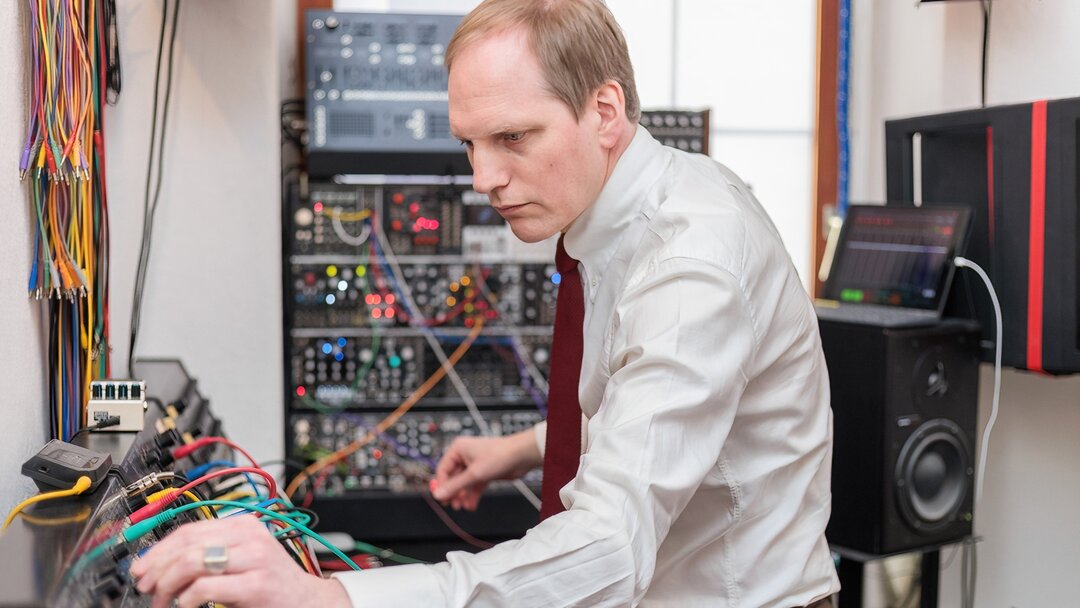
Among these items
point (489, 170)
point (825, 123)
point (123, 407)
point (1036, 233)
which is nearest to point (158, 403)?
point (123, 407)

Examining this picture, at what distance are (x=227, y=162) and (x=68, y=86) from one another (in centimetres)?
122

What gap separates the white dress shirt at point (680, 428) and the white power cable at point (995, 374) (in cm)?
101

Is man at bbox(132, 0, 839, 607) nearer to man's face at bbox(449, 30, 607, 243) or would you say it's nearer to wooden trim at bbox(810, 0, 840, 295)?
man's face at bbox(449, 30, 607, 243)

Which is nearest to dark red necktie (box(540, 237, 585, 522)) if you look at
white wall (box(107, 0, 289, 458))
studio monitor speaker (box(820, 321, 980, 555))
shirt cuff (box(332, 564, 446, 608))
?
shirt cuff (box(332, 564, 446, 608))

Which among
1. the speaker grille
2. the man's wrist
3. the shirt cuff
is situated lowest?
the man's wrist

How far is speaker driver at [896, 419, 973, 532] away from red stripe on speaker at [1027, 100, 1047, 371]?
0.22 metres

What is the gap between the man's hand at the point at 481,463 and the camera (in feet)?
5.38

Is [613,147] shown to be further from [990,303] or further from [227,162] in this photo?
[227,162]

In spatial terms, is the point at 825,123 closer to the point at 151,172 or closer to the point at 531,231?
the point at 151,172

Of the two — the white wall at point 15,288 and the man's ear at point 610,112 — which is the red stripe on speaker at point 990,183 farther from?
the white wall at point 15,288

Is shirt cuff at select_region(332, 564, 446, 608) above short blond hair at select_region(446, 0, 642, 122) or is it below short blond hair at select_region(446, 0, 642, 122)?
below

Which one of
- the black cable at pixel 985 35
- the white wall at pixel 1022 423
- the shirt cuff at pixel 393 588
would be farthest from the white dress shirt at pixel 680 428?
the black cable at pixel 985 35

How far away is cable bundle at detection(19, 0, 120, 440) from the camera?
1.26 m

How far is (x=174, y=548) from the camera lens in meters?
0.79
